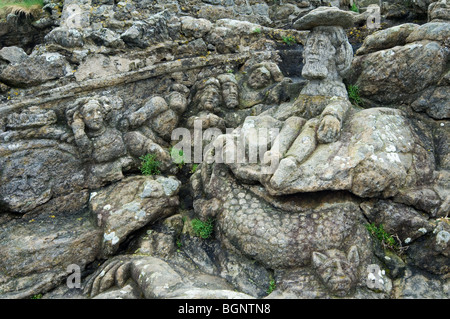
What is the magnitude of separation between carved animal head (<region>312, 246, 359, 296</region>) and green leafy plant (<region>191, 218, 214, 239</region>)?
1656 mm

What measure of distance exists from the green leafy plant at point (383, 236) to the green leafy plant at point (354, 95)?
239cm

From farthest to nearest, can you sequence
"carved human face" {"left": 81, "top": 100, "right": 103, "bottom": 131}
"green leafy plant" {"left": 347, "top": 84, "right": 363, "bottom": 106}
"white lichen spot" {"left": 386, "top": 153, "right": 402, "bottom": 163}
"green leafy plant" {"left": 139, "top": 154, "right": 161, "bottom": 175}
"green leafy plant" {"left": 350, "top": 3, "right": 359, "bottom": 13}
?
1. "green leafy plant" {"left": 350, "top": 3, "right": 359, "bottom": 13}
2. "green leafy plant" {"left": 347, "top": 84, "right": 363, "bottom": 106}
3. "green leafy plant" {"left": 139, "top": 154, "right": 161, "bottom": 175}
4. "carved human face" {"left": 81, "top": 100, "right": 103, "bottom": 131}
5. "white lichen spot" {"left": 386, "top": 153, "right": 402, "bottom": 163}

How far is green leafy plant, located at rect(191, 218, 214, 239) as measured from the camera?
5441mm

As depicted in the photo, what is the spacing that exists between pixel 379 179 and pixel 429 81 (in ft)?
7.40

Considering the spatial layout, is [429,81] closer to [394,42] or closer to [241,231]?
[394,42]

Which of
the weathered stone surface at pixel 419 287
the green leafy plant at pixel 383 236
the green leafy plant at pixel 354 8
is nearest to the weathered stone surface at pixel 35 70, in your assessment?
the green leafy plant at pixel 383 236

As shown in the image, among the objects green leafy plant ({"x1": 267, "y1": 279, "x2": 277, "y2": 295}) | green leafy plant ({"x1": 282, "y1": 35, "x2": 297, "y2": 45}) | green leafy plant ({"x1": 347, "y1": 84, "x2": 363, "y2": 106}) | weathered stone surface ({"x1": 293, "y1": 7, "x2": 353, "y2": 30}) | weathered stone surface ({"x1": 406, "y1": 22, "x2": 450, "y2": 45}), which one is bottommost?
green leafy plant ({"x1": 267, "y1": 279, "x2": 277, "y2": 295})

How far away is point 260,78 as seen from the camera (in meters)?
7.00

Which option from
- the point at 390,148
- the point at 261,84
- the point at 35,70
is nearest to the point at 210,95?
the point at 261,84

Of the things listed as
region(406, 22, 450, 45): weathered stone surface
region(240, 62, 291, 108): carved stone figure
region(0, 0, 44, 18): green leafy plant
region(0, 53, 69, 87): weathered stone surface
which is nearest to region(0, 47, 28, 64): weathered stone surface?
region(0, 53, 69, 87): weathered stone surface

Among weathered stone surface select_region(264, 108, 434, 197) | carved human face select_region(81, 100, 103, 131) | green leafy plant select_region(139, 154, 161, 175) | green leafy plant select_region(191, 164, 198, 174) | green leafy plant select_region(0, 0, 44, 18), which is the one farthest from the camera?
green leafy plant select_region(0, 0, 44, 18)

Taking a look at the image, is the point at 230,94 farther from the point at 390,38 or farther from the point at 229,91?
the point at 390,38

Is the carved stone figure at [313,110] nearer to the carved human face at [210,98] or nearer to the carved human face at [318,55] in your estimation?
the carved human face at [318,55]

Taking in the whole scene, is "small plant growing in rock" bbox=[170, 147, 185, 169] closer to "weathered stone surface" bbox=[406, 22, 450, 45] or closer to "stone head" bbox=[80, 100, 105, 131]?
"stone head" bbox=[80, 100, 105, 131]
